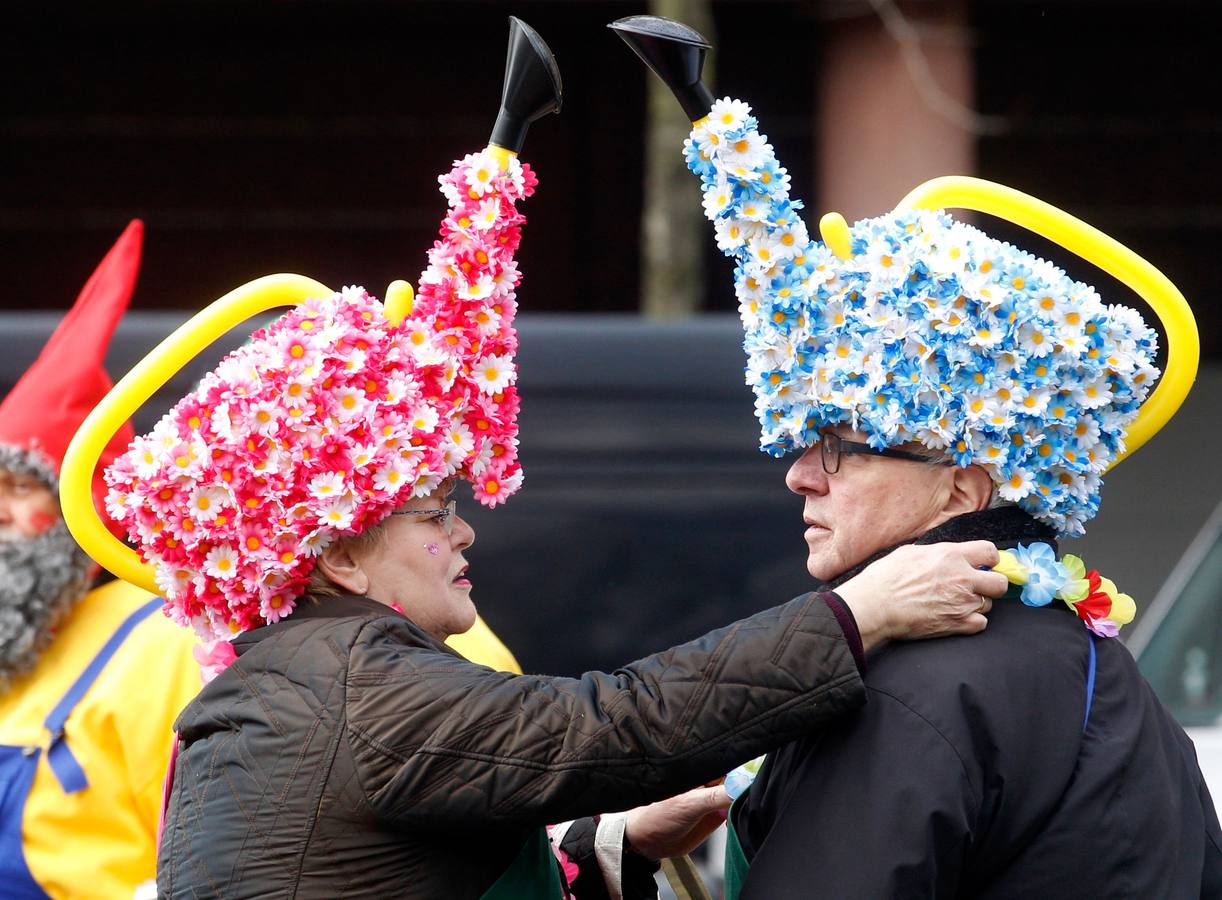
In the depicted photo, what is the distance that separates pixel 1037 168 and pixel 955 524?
27.0ft

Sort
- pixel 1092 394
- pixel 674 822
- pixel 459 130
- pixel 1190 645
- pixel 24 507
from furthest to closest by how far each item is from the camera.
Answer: pixel 459 130, pixel 1190 645, pixel 24 507, pixel 674 822, pixel 1092 394

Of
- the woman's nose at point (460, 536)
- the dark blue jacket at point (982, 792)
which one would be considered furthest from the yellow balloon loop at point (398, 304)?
the dark blue jacket at point (982, 792)

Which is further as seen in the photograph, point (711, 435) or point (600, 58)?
point (600, 58)

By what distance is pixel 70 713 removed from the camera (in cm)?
338

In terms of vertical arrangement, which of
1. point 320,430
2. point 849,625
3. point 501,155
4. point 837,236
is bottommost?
point 849,625

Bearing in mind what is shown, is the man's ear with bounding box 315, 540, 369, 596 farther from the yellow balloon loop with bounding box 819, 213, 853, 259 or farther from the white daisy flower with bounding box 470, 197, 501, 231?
the yellow balloon loop with bounding box 819, 213, 853, 259

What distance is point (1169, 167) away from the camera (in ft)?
33.1

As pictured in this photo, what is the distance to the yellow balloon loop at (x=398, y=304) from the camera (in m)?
2.41

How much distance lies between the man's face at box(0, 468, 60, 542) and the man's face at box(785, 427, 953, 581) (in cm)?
197

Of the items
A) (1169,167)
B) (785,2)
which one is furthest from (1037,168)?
(785,2)

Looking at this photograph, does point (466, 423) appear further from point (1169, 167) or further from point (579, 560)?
point (1169, 167)

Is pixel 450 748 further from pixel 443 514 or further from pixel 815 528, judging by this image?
pixel 815 528

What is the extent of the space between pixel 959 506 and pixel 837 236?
412 mm

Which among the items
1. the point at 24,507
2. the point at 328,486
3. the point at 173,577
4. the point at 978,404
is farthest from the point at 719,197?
the point at 24,507
